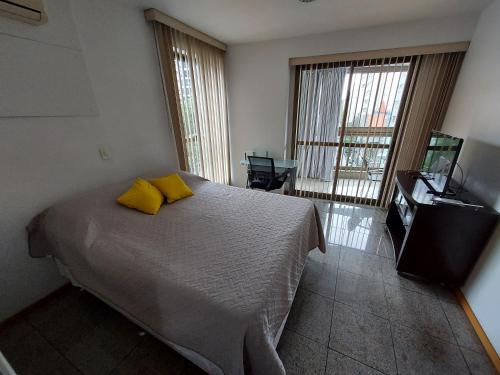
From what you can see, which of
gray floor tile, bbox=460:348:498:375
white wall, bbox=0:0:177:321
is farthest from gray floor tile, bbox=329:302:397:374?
white wall, bbox=0:0:177:321

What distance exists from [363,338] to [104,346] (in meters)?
1.74

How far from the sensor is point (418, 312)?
156cm

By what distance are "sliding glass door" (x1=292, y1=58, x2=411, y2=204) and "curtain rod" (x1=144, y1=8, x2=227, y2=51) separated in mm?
1390

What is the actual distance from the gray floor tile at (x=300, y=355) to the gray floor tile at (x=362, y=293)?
48 cm

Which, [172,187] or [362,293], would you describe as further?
[172,187]

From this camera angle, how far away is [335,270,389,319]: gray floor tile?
1.60 m

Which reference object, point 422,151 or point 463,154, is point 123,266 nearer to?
point 463,154

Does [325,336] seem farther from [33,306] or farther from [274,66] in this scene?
[274,66]

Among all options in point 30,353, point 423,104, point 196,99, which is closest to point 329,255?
point 423,104

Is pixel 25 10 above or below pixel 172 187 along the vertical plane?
above

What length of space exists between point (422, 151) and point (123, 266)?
11.7 feet

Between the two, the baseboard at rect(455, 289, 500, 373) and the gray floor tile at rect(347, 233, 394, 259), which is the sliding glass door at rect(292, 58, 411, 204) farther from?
the baseboard at rect(455, 289, 500, 373)

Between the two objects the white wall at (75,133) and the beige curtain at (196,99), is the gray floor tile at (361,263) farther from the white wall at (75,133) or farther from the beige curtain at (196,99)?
the white wall at (75,133)

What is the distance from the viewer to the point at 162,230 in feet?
5.03
